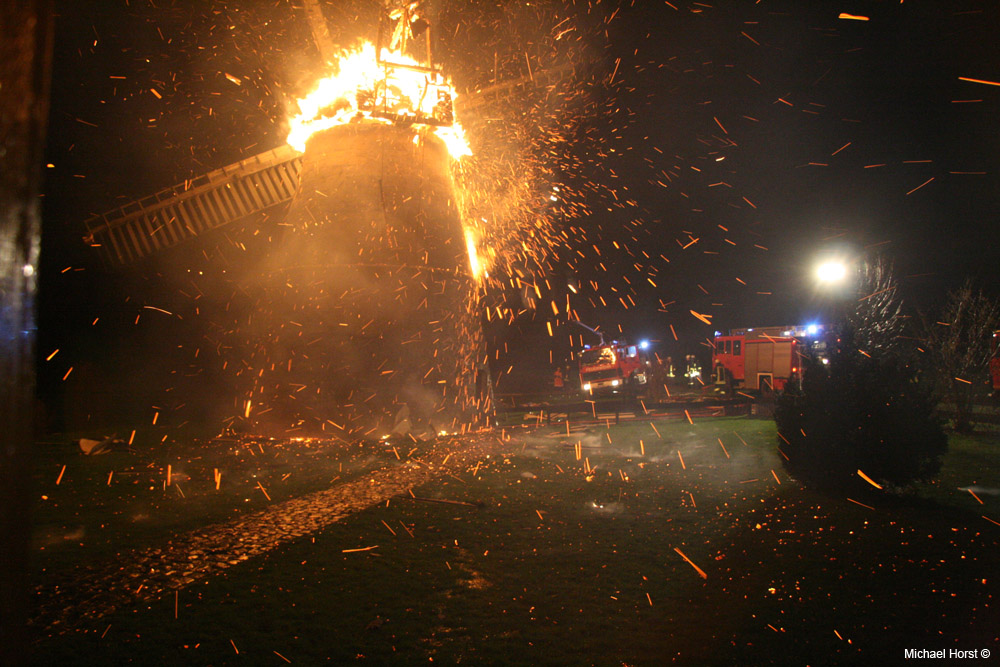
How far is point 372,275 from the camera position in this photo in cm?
1404

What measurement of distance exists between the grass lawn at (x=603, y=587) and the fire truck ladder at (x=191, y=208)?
45.6ft

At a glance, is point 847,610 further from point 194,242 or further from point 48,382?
point 194,242

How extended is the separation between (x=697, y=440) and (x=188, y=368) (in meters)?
16.6

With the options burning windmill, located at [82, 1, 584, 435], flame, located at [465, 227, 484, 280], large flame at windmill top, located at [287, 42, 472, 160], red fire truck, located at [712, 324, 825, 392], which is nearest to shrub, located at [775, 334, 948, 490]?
burning windmill, located at [82, 1, 584, 435]

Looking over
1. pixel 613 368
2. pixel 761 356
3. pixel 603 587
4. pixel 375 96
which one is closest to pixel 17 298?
pixel 603 587

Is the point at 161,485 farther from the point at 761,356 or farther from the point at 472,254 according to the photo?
the point at 761,356

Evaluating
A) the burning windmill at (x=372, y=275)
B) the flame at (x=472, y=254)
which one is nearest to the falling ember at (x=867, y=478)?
the burning windmill at (x=372, y=275)

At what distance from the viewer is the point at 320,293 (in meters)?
13.9

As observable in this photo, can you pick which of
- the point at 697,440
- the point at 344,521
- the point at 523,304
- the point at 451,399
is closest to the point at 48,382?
the point at 451,399

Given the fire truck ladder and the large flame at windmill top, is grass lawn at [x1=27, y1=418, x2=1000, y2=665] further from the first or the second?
the fire truck ladder

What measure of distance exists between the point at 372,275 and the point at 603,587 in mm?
10561

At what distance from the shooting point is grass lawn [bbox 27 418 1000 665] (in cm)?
414

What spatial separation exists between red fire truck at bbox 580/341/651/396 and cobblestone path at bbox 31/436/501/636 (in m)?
22.5

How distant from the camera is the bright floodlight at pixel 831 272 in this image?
14477 millimetres
